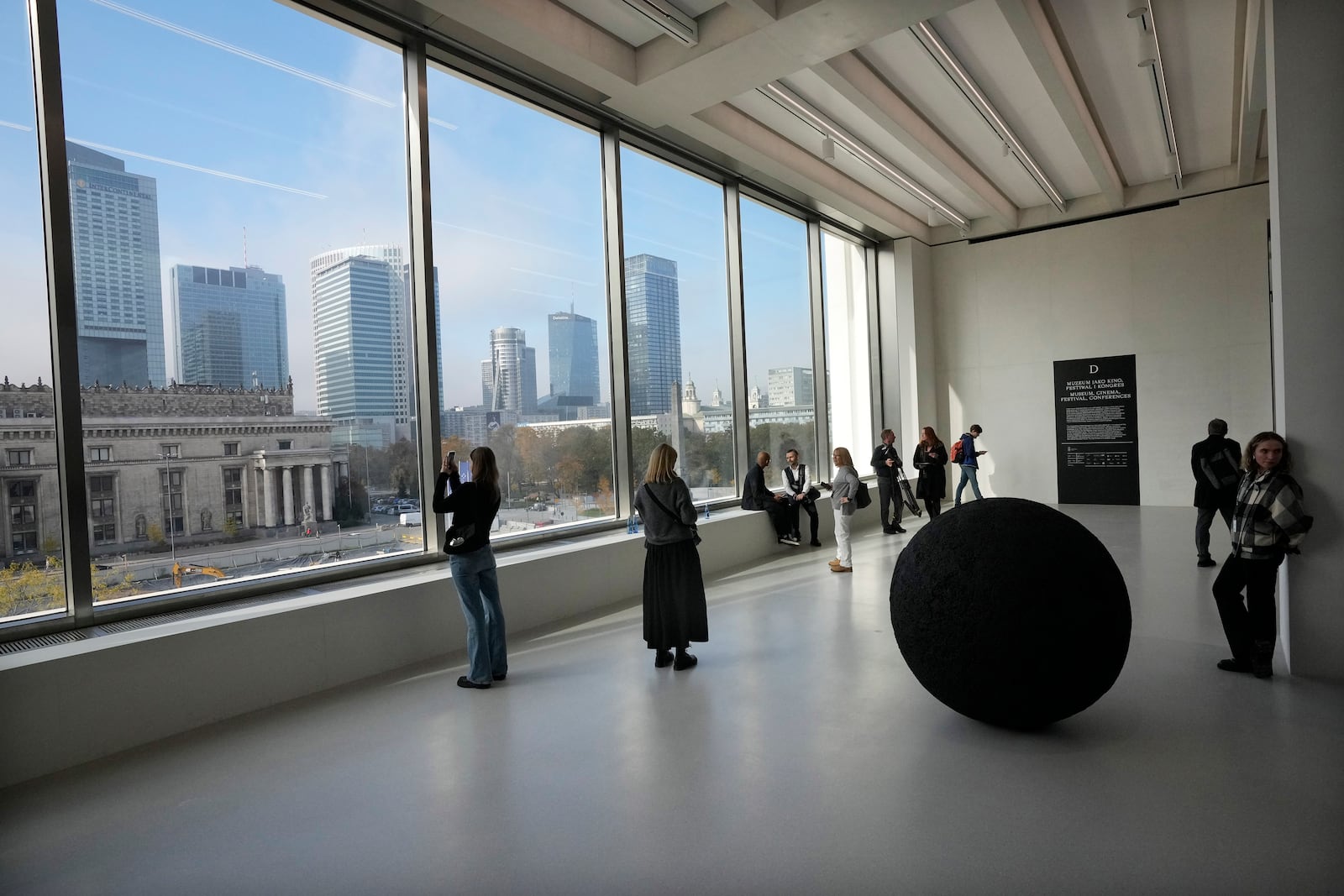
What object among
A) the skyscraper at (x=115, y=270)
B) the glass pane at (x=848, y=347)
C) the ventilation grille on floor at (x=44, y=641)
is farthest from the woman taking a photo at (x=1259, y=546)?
the glass pane at (x=848, y=347)

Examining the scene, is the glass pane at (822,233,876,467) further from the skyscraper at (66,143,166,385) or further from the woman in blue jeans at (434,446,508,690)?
the skyscraper at (66,143,166,385)

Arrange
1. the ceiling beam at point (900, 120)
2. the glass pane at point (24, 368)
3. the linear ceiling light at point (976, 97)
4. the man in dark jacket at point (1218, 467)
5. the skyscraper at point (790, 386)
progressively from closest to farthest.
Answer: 1. the glass pane at point (24, 368)
2. the man in dark jacket at point (1218, 467)
3. the linear ceiling light at point (976, 97)
4. the ceiling beam at point (900, 120)
5. the skyscraper at point (790, 386)

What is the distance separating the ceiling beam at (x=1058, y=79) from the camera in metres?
7.29

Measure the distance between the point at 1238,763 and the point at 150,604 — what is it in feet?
21.3

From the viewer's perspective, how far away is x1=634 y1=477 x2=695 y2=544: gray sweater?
557 cm

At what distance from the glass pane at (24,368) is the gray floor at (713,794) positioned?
1.30 m

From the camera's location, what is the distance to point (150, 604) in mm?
5102

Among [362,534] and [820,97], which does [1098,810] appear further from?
[820,97]

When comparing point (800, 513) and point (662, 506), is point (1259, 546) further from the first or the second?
point (800, 513)

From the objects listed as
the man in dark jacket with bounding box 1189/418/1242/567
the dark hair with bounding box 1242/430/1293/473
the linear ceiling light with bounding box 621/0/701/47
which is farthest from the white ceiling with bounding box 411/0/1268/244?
the dark hair with bounding box 1242/430/1293/473

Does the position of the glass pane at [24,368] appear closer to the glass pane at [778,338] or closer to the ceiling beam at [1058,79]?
the ceiling beam at [1058,79]

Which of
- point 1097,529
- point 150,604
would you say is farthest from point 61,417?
point 1097,529

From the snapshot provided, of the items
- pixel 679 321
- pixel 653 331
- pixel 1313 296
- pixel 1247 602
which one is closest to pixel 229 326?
pixel 653 331

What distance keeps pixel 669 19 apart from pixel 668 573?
16.0 feet
